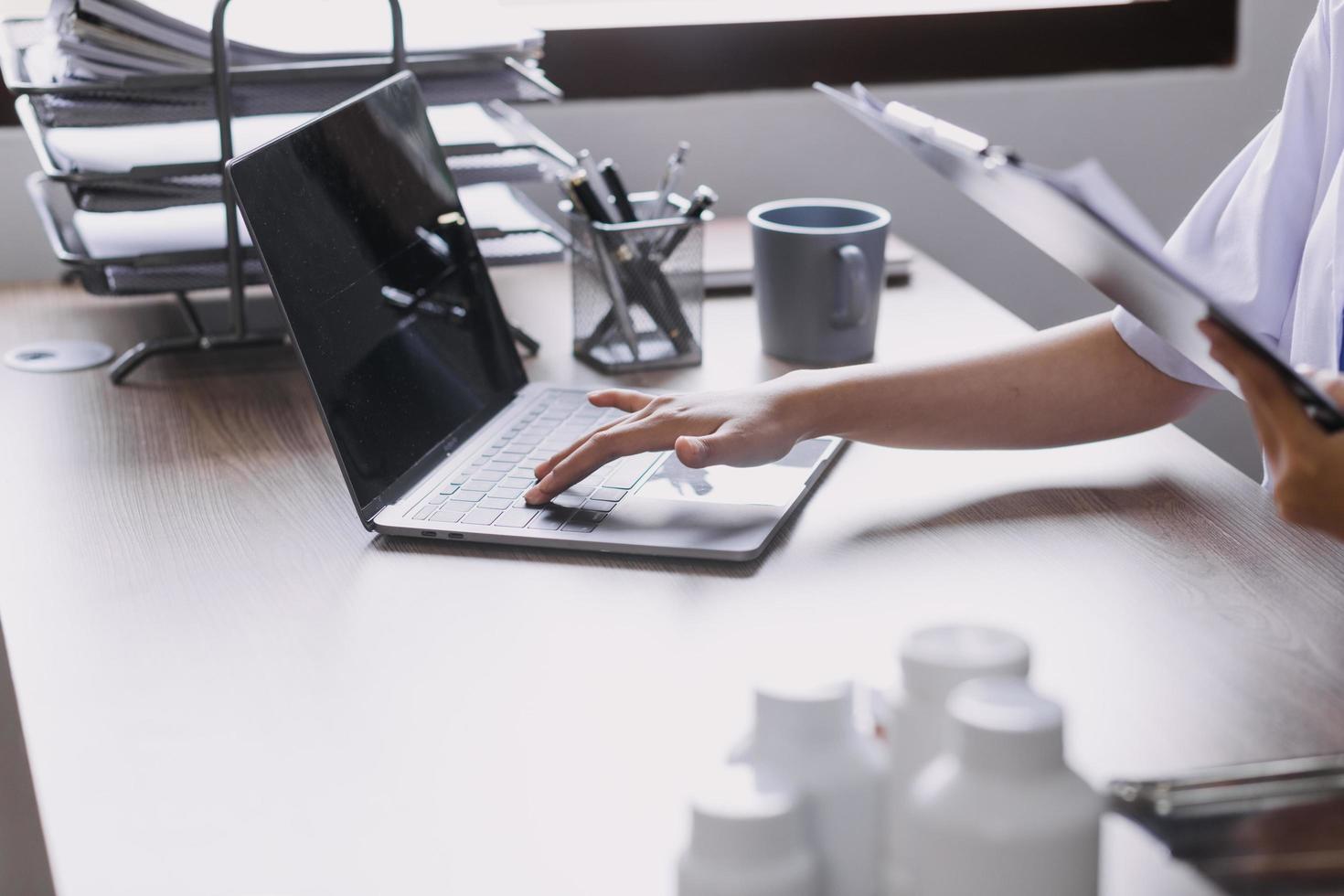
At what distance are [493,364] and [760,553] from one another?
34 centimetres

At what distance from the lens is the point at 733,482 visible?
0.91 meters

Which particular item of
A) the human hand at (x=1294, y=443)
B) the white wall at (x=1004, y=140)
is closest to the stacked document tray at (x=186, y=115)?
the white wall at (x=1004, y=140)

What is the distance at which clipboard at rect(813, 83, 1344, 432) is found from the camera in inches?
20.0

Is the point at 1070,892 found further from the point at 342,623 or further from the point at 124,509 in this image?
the point at 124,509

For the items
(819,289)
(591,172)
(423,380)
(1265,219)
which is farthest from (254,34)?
(1265,219)

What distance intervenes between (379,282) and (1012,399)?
438mm

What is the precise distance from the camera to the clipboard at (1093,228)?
20.0 inches

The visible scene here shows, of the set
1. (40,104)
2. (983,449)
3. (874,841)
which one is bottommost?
(983,449)

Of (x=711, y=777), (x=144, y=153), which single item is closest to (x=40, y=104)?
(x=144, y=153)

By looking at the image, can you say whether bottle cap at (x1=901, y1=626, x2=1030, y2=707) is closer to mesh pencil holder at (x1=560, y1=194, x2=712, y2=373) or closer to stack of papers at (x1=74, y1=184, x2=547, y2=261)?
mesh pencil holder at (x1=560, y1=194, x2=712, y2=373)

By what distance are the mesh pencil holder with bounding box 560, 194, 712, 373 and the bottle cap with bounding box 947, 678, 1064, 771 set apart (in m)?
0.80

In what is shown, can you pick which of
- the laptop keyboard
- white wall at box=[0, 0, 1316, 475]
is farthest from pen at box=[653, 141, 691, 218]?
white wall at box=[0, 0, 1316, 475]

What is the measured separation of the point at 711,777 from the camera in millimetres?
416

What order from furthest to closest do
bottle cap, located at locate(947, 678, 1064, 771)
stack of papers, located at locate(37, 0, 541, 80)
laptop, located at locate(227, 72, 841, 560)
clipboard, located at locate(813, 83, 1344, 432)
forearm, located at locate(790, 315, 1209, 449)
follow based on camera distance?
stack of papers, located at locate(37, 0, 541, 80), forearm, located at locate(790, 315, 1209, 449), laptop, located at locate(227, 72, 841, 560), clipboard, located at locate(813, 83, 1344, 432), bottle cap, located at locate(947, 678, 1064, 771)
